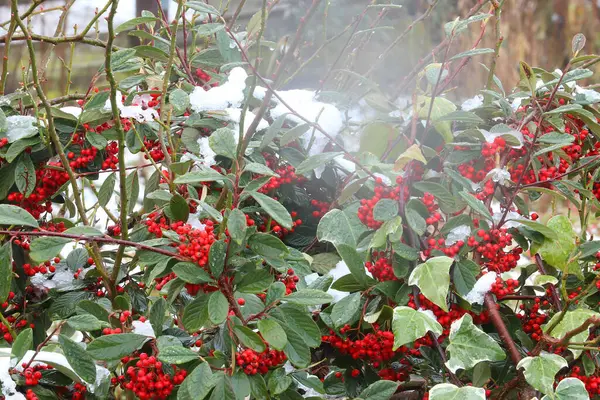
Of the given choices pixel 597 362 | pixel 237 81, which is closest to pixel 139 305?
pixel 237 81

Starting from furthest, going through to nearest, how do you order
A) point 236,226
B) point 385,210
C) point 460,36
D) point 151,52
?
point 460,36 < point 151,52 < point 385,210 < point 236,226

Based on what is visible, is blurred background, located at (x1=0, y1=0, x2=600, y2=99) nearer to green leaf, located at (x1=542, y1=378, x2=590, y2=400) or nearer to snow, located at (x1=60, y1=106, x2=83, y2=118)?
snow, located at (x1=60, y1=106, x2=83, y2=118)

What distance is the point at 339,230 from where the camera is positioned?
986mm

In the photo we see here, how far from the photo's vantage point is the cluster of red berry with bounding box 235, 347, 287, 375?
882mm

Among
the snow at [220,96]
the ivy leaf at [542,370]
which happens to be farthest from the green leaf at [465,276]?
the snow at [220,96]

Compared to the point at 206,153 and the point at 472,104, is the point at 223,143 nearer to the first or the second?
the point at 206,153

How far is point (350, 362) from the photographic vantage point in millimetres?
1081

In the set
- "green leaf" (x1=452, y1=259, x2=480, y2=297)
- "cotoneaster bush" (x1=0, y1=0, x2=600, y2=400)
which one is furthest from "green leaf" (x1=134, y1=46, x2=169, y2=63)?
"green leaf" (x1=452, y1=259, x2=480, y2=297)

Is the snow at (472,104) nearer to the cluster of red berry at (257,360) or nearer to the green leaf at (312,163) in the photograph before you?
the green leaf at (312,163)

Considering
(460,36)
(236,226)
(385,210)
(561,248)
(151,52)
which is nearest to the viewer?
(236,226)

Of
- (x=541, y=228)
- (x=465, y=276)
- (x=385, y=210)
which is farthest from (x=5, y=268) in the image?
(x=541, y=228)

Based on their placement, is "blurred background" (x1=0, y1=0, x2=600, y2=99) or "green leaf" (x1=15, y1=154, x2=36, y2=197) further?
"blurred background" (x1=0, y1=0, x2=600, y2=99)

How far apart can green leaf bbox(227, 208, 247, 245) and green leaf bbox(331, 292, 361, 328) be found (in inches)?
7.9

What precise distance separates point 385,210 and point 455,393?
0.25 meters
